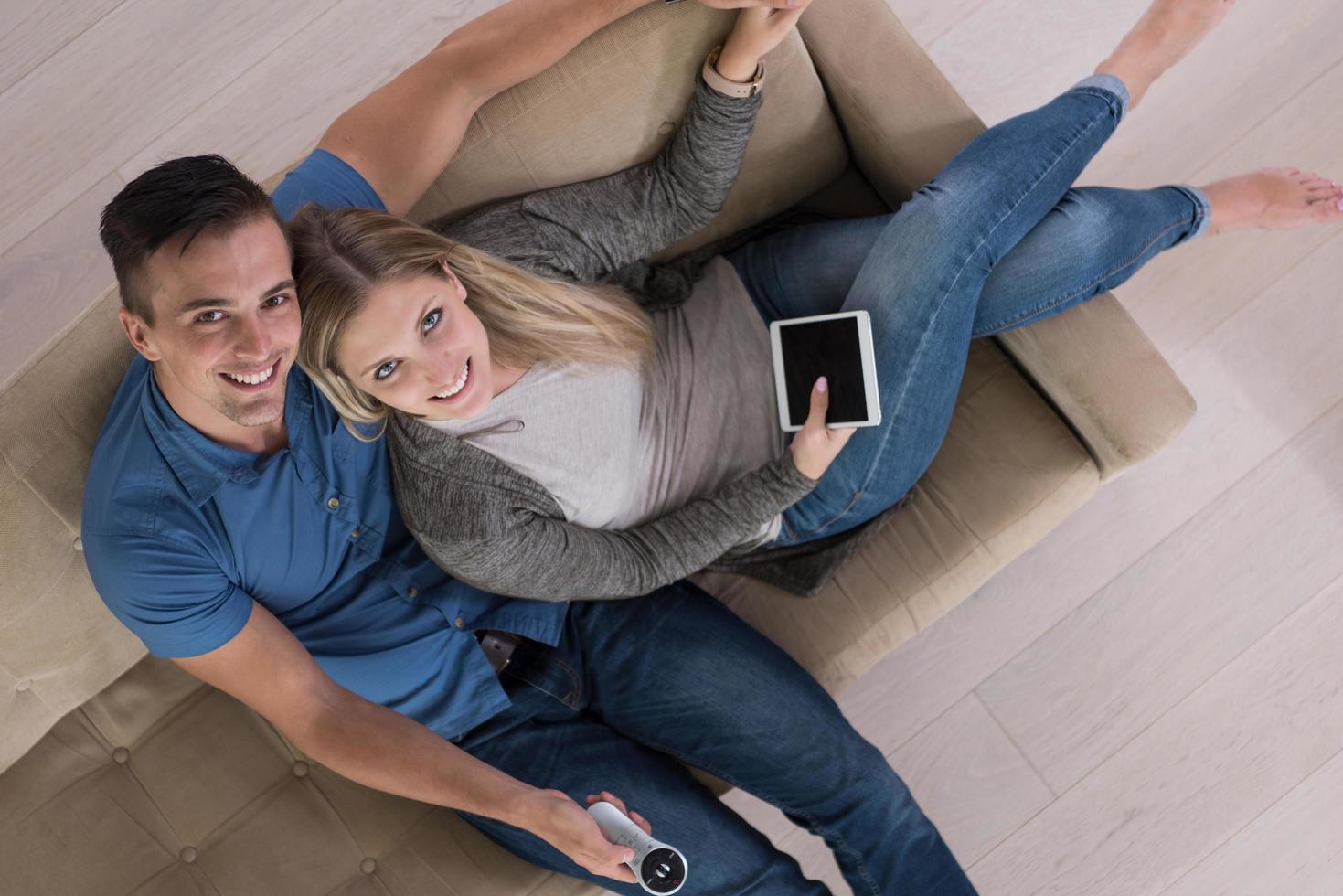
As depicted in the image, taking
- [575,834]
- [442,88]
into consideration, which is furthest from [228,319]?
[575,834]

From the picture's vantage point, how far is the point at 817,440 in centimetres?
139

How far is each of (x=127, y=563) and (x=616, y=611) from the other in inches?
25.6

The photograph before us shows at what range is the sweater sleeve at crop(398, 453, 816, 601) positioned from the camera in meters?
1.33

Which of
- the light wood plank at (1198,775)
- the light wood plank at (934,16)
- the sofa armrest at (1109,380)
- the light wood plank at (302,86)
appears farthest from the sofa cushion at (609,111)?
the light wood plank at (1198,775)

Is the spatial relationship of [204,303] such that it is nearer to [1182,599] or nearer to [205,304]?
[205,304]

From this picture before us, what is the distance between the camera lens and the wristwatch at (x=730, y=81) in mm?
1408

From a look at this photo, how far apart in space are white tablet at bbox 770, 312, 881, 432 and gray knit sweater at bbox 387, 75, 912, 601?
3.5 inches

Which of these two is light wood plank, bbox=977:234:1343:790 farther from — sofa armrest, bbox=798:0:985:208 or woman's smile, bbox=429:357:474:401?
woman's smile, bbox=429:357:474:401

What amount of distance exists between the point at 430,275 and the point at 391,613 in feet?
1.64

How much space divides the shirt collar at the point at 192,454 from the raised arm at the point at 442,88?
0.33 metres

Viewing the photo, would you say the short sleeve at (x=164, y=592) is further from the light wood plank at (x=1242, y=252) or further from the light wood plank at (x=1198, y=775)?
the light wood plank at (x=1242, y=252)


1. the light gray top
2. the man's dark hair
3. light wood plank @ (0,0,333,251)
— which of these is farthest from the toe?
light wood plank @ (0,0,333,251)

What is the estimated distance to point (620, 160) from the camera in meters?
1.50

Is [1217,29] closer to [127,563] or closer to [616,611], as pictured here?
[616,611]
